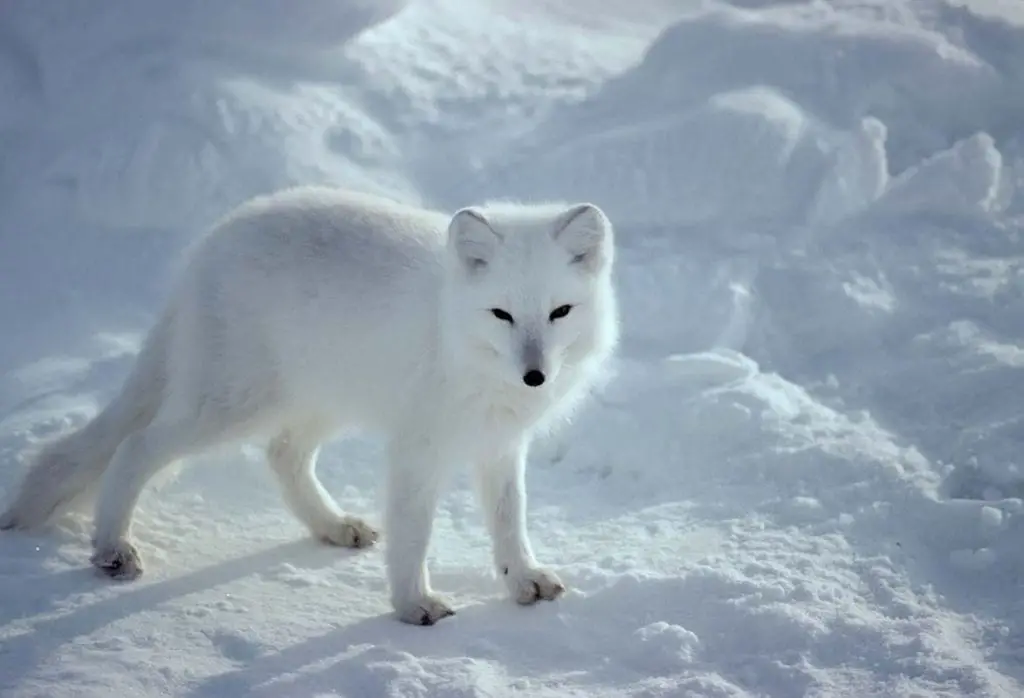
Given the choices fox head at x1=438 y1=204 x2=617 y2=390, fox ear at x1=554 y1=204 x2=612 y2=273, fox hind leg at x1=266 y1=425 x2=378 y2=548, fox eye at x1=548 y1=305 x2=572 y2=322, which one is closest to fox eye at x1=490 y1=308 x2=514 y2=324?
fox head at x1=438 y1=204 x2=617 y2=390

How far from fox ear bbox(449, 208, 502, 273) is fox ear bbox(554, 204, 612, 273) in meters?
0.20

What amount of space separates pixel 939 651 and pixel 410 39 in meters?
5.05

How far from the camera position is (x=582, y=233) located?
323 cm

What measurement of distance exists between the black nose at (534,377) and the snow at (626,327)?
0.83 metres

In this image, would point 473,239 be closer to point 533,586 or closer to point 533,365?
point 533,365

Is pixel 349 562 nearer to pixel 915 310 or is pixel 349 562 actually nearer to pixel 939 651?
pixel 939 651

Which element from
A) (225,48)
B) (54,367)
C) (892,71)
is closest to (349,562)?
(54,367)

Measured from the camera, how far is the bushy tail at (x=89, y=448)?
12.1 ft

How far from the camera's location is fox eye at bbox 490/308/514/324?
10.3 feet

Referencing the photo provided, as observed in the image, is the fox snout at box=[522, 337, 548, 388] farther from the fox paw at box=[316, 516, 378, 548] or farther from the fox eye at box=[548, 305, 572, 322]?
the fox paw at box=[316, 516, 378, 548]

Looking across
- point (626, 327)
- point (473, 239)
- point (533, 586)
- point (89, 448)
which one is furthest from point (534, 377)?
point (626, 327)

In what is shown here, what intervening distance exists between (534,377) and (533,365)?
1.4 inches

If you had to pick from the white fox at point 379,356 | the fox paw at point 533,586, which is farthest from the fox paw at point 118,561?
the fox paw at point 533,586

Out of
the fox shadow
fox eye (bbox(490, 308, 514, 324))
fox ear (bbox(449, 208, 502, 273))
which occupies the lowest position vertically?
the fox shadow
